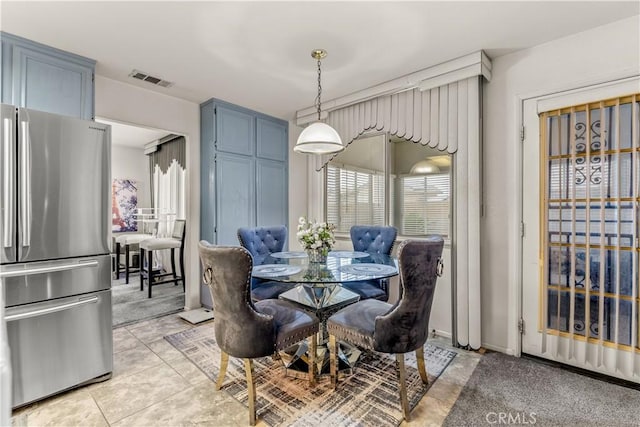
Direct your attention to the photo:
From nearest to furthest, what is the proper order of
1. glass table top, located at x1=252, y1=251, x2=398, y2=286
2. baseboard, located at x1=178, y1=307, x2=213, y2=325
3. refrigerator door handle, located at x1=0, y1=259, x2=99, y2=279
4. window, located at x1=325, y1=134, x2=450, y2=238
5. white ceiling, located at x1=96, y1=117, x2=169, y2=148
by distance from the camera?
refrigerator door handle, located at x1=0, y1=259, x2=99, y2=279 < glass table top, located at x1=252, y1=251, x2=398, y2=286 < window, located at x1=325, y1=134, x2=450, y2=238 < baseboard, located at x1=178, y1=307, x2=213, y2=325 < white ceiling, located at x1=96, y1=117, x2=169, y2=148

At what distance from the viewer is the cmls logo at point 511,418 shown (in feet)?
6.32

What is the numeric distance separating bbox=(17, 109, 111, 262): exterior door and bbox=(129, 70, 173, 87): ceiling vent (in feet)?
3.26

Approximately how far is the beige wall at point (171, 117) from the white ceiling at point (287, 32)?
18 cm

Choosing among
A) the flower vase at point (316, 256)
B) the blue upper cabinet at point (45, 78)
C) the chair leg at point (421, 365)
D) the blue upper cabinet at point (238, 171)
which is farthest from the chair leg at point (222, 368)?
the blue upper cabinet at point (45, 78)

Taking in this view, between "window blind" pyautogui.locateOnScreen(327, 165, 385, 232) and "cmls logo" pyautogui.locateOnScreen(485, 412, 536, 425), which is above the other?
"window blind" pyautogui.locateOnScreen(327, 165, 385, 232)

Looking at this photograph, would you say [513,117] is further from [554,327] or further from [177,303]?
[177,303]

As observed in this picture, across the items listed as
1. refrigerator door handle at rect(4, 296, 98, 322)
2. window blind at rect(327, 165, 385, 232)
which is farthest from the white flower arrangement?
refrigerator door handle at rect(4, 296, 98, 322)


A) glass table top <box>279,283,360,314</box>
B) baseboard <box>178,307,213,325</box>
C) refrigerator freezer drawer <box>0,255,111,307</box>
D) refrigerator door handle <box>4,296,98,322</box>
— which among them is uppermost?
refrigerator freezer drawer <box>0,255,111,307</box>

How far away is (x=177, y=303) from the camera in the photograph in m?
4.23

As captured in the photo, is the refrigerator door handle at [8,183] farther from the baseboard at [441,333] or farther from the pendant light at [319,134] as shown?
the baseboard at [441,333]

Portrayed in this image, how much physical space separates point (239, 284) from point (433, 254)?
1.15 metres

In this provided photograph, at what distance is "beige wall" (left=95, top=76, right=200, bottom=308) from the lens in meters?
3.21

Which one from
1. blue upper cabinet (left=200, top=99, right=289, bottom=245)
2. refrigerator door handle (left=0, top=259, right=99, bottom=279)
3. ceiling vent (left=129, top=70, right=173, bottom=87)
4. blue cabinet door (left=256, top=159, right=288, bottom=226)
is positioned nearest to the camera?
refrigerator door handle (left=0, top=259, right=99, bottom=279)

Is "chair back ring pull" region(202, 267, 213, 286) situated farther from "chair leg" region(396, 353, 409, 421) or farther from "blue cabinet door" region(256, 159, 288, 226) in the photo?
"blue cabinet door" region(256, 159, 288, 226)
